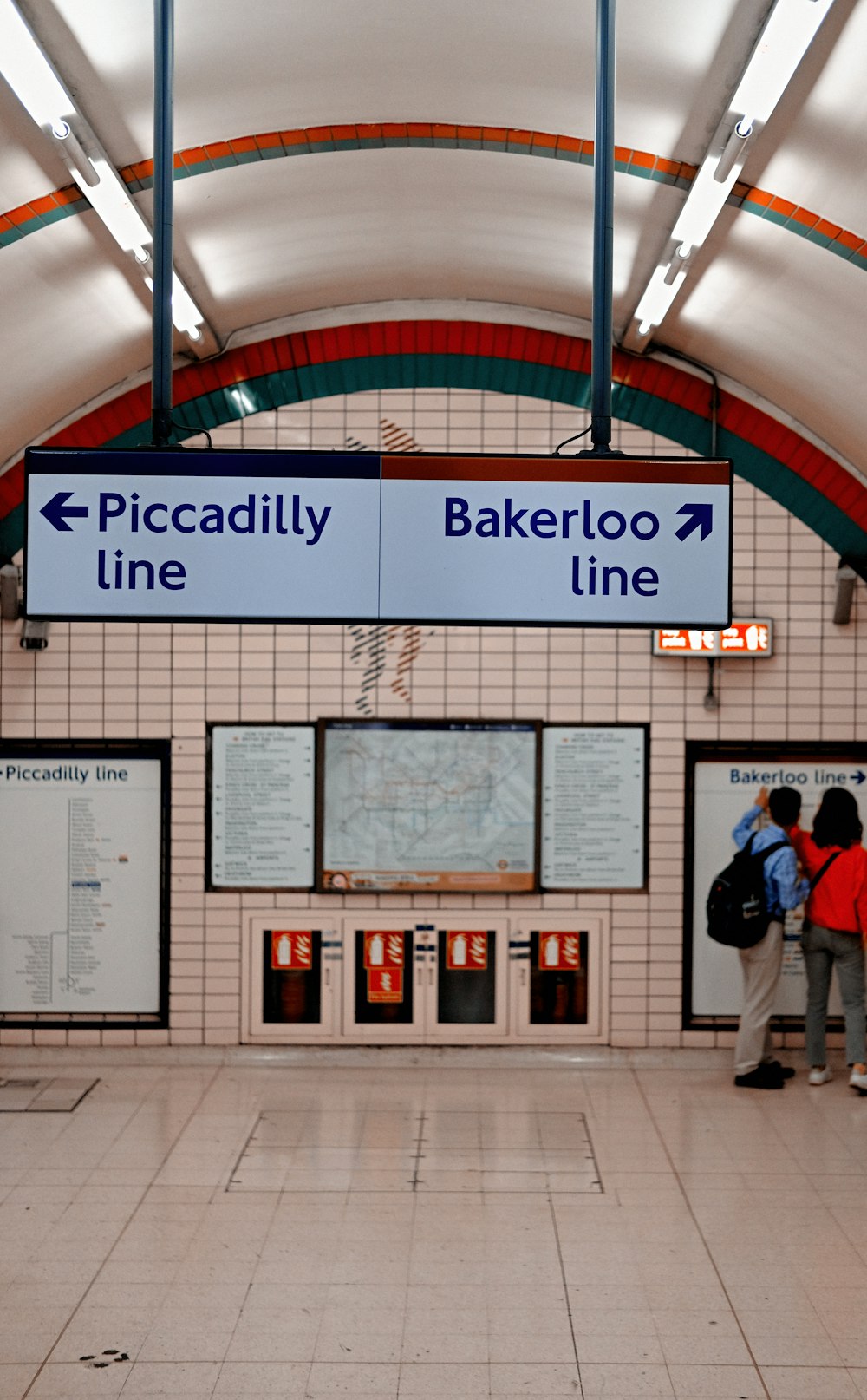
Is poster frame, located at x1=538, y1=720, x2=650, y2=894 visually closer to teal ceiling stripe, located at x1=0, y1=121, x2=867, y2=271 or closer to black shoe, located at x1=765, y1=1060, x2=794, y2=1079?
black shoe, located at x1=765, y1=1060, x2=794, y2=1079

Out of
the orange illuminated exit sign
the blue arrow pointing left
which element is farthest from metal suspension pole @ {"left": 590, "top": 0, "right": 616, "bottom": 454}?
the orange illuminated exit sign

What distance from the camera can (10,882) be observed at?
6852 mm

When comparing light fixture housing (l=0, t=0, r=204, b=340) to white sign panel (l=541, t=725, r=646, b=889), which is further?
white sign panel (l=541, t=725, r=646, b=889)

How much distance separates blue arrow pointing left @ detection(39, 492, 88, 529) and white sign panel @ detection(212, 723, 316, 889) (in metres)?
3.75

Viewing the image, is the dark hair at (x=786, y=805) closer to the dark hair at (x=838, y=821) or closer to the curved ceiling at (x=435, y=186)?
the dark hair at (x=838, y=821)

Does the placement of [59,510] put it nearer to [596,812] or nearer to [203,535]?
[203,535]

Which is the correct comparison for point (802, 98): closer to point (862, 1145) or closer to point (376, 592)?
point (376, 592)

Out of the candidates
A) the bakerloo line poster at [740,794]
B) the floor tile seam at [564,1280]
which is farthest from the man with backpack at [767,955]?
the floor tile seam at [564,1280]

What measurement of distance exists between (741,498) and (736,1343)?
4.32 meters

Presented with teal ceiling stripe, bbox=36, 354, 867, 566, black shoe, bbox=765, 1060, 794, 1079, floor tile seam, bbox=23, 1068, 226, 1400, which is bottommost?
floor tile seam, bbox=23, 1068, 226, 1400

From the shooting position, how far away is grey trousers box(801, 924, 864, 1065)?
6.36 m

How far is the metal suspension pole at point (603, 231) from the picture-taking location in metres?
3.18

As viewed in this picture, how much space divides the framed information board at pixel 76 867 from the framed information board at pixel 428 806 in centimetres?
95

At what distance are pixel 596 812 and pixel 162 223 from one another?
4328 millimetres
